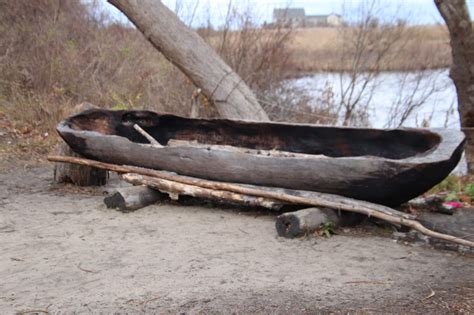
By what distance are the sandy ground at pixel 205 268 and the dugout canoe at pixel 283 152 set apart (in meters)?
0.46

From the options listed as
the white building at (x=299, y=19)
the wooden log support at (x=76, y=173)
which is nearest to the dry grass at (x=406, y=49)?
the white building at (x=299, y=19)

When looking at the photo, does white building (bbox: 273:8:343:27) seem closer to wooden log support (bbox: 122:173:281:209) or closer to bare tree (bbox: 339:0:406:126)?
bare tree (bbox: 339:0:406:126)

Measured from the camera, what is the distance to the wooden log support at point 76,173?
23.5 feet

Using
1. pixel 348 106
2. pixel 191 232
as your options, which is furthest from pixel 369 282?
pixel 348 106

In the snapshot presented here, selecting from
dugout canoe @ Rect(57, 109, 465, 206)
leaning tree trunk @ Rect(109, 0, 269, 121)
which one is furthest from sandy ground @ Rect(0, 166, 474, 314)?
leaning tree trunk @ Rect(109, 0, 269, 121)

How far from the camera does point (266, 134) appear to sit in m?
7.08

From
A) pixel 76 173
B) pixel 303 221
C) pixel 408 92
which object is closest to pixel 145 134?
pixel 76 173

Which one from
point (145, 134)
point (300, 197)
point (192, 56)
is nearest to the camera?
point (300, 197)

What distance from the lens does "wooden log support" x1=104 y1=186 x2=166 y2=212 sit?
6035 millimetres

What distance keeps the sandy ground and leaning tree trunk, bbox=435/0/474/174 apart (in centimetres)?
445

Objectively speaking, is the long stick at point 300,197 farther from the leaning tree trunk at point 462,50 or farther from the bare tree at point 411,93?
the bare tree at point 411,93

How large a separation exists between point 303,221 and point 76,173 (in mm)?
3304

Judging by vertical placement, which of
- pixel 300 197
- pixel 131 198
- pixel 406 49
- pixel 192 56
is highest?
pixel 406 49

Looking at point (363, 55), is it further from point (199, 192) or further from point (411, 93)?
point (199, 192)
